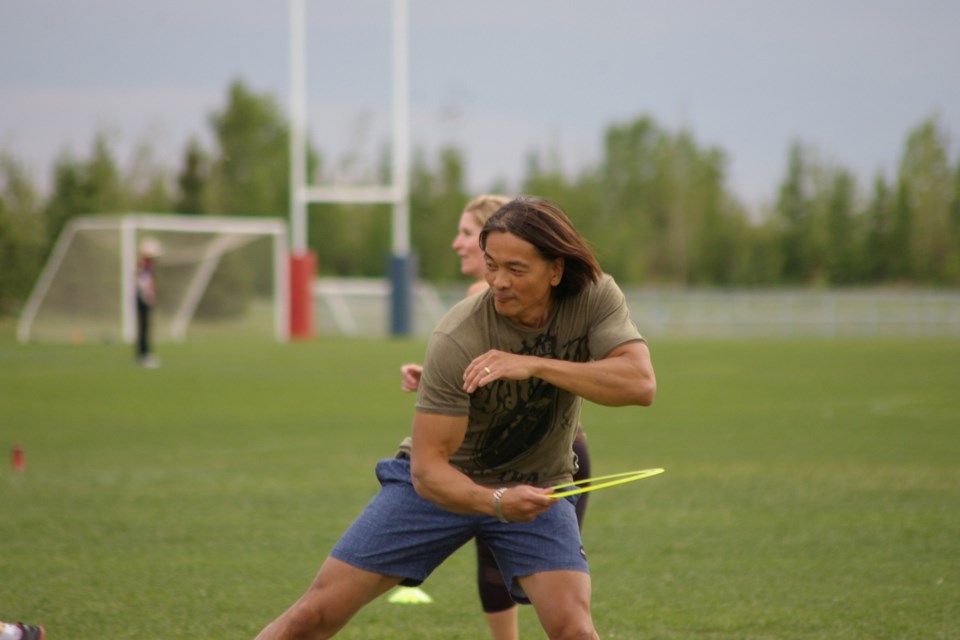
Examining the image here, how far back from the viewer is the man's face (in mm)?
4160

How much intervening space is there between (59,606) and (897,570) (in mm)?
4657

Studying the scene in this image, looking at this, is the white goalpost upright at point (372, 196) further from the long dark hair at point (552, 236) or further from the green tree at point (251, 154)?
the long dark hair at point (552, 236)

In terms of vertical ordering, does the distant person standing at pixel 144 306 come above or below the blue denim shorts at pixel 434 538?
below

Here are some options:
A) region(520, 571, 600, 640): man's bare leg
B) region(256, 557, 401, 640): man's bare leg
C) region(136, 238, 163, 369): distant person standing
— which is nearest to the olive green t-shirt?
region(520, 571, 600, 640): man's bare leg

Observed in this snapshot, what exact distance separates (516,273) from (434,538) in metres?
0.98

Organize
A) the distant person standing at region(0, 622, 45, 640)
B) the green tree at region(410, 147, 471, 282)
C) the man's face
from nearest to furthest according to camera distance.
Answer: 1. the man's face
2. the distant person standing at region(0, 622, 45, 640)
3. the green tree at region(410, 147, 471, 282)

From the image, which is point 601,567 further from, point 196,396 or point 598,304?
point 196,396

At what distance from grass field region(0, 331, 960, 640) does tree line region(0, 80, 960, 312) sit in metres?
32.7

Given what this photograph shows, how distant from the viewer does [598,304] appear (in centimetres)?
434

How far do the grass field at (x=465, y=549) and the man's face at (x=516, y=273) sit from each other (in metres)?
2.54

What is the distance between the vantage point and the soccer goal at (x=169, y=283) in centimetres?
3372

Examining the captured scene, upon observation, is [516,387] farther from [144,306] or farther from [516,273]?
[144,306]

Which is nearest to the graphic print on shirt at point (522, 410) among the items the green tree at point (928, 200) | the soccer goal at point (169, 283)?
the soccer goal at point (169, 283)

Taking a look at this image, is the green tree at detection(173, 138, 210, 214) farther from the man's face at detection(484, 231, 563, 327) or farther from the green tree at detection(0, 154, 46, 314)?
the man's face at detection(484, 231, 563, 327)
